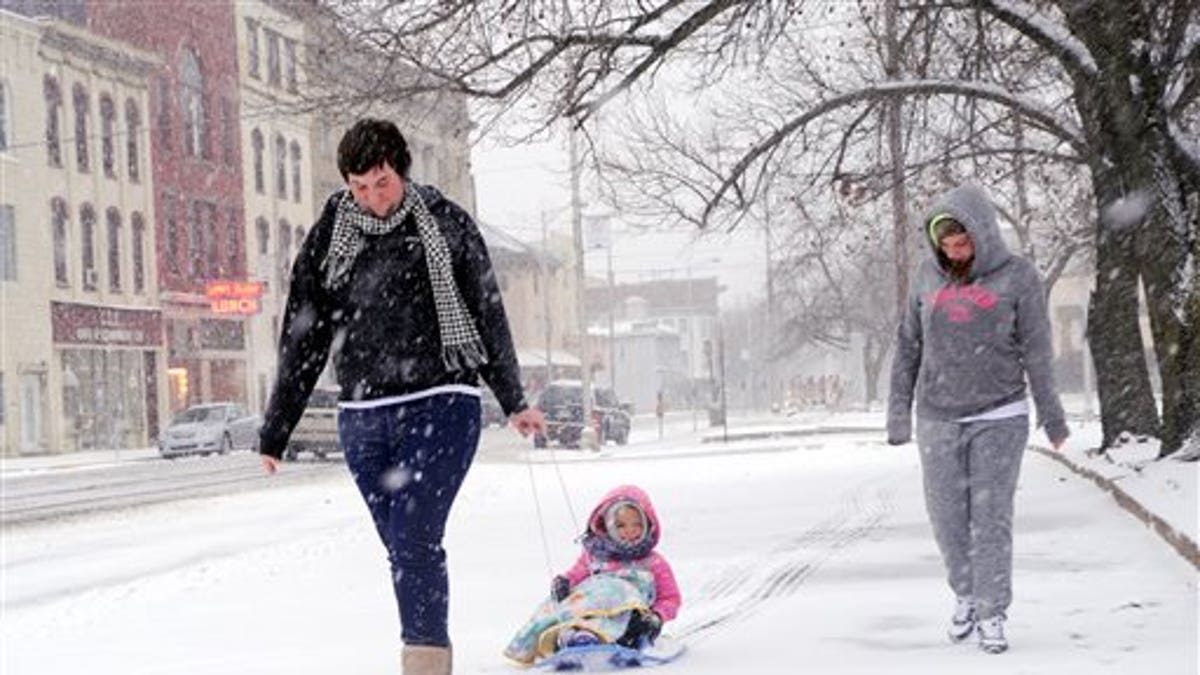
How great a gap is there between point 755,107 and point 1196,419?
9648mm

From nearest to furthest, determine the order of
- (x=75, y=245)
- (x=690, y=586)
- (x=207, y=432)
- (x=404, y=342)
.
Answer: (x=404, y=342)
(x=690, y=586)
(x=207, y=432)
(x=75, y=245)

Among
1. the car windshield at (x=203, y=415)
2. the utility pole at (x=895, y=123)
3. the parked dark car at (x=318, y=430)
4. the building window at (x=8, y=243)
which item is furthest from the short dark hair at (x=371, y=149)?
the building window at (x=8, y=243)

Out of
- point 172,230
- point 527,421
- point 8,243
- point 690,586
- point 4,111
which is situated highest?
point 4,111

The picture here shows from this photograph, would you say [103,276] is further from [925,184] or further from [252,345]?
[925,184]

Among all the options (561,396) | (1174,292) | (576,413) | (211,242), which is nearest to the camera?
(1174,292)

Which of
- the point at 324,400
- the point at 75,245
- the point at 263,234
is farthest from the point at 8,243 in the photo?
the point at 263,234

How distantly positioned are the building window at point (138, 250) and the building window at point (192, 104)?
4.21 meters

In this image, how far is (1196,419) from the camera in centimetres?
1141

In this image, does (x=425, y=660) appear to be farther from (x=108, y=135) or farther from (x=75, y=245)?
(x=108, y=135)

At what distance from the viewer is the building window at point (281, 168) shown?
5884 centimetres

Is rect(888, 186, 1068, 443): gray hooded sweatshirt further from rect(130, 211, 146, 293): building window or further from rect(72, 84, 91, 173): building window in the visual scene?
rect(130, 211, 146, 293): building window

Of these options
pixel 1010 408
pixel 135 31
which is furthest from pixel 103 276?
pixel 1010 408

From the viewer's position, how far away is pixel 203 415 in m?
40.6

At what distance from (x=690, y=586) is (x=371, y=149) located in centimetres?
447
